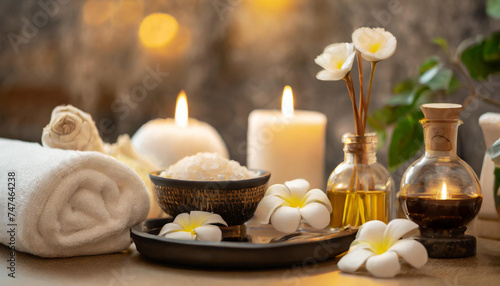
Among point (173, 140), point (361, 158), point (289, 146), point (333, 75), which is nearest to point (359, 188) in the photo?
point (361, 158)

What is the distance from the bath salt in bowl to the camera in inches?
24.6

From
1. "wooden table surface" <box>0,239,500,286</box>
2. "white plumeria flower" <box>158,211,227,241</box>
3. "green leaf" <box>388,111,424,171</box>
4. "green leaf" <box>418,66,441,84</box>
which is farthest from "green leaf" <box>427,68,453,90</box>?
"white plumeria flower" <box>158,211,227,241</box>

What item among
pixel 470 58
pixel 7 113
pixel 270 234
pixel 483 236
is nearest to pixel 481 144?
pixel 470 58

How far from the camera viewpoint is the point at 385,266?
0.54 metres

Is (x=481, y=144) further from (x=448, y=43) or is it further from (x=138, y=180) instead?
(x=138, y=180)

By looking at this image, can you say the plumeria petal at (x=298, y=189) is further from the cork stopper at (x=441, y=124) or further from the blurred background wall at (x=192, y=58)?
the blurred background wall at (x=192, y=58)

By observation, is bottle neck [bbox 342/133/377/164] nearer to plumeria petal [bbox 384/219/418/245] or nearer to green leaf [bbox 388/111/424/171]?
plumeria petal [bbox 384/219/418/245]

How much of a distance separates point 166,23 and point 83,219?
35.6 inches

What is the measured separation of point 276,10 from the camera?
142 centimetres

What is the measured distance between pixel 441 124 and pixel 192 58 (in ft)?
3.01

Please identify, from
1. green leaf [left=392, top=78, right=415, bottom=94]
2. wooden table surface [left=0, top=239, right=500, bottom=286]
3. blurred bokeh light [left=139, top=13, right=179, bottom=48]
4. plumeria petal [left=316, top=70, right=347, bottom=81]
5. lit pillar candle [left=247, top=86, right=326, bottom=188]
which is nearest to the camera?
wooden table surface [left=0, top=239, right=500, bottom=286]

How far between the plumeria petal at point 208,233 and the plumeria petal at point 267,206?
0.20ft

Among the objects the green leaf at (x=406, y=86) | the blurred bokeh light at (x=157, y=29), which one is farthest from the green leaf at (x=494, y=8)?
the blurred bokeh light at (x=157, y=29)

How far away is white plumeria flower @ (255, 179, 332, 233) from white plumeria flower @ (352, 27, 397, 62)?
17cm
